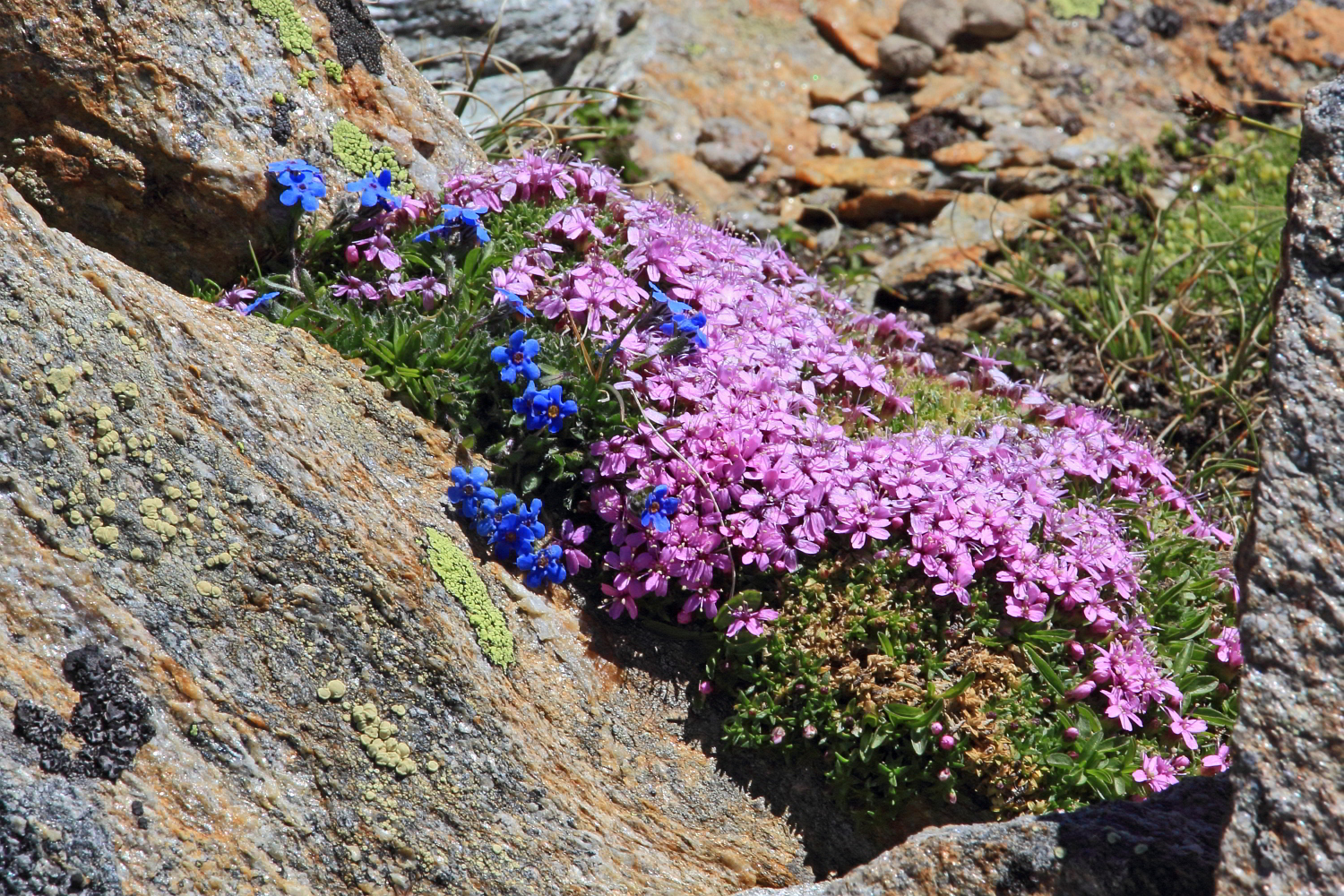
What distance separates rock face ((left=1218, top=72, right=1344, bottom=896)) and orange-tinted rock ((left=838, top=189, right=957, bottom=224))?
4.69 meters

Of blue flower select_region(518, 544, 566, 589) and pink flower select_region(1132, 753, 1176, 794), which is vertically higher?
pink flower select_region(1132, 753, 1176, 794)

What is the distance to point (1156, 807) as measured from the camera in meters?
3.07

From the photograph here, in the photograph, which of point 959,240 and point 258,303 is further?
point 959,240

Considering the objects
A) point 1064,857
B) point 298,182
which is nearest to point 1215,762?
point 1064,857

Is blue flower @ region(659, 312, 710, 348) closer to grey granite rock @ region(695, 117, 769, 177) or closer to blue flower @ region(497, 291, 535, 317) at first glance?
blue flower @ region(497, 291, 535, 317)

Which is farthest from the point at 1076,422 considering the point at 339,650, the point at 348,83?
the point at 348,83

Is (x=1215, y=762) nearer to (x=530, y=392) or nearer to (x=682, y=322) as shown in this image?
(x=682, y=322)

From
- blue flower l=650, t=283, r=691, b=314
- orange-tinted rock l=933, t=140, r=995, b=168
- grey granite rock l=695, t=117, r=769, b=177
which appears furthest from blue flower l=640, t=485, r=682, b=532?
orange-tinted rock l=933, t=140, r=995, b=168

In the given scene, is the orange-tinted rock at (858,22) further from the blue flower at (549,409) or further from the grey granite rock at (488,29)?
the blue flower at (549,409)

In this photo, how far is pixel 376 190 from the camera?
14.1 feet

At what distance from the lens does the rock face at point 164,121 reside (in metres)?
3.99

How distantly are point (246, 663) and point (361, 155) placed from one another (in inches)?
97.0

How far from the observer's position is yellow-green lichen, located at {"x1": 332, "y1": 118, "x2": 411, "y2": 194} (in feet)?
14.9

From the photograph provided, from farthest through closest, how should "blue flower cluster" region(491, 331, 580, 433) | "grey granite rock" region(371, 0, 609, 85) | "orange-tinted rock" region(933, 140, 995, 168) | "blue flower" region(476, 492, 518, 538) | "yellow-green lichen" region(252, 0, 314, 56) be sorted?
"orange-tinted rock" region(933, 140, 995, 168), "grey granite rock" region(371, 0, 609, 85), "yellow-green lichen" region(252, 0, 314, 56), "blue flower cluster" region(491, 331, 580, 433), "blue flower" region(476, 492, 518, 538)
